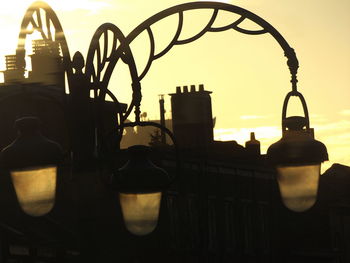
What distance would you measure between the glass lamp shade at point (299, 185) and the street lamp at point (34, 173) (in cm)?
224

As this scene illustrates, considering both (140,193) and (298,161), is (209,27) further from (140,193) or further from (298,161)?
(140,193)

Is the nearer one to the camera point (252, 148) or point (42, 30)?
point (42, 30)

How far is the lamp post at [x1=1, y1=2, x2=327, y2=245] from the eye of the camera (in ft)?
37.3

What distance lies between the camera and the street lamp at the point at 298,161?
12.0 meters

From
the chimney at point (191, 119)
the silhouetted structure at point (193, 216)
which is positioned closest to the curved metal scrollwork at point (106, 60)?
the silhouetted structure at point (193, 216)

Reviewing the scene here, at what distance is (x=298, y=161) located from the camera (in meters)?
12.2

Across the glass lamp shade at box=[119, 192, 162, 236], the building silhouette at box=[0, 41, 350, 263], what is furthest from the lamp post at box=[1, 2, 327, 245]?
the building silhouette at box=[0, 41, 350, 263]

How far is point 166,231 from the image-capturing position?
42688 mm

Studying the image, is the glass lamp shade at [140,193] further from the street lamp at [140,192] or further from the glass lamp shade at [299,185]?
the glass lamp shade at [299,185]

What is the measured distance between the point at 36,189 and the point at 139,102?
1646mm

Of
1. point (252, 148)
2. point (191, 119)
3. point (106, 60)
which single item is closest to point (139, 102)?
point (106, 60)

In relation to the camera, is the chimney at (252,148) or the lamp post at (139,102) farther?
the chimney at (252,148)

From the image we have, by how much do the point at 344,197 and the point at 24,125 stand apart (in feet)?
163

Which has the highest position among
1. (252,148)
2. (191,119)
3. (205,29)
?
(191,119)
